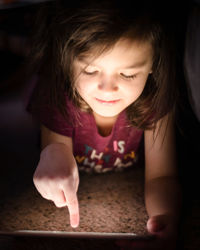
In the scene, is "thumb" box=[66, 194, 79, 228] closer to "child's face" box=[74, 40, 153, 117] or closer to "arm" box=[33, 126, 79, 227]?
"arm" box=[33, 126, 79, 227]

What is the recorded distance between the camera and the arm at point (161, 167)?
57cm

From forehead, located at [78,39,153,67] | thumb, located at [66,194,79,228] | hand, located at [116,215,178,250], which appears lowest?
hand, located at [116,215,178,250]

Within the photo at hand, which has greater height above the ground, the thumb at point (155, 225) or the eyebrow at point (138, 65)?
the eyebrow at point (138, 65)

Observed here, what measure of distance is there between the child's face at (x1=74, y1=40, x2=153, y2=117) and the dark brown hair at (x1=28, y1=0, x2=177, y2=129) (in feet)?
0.04

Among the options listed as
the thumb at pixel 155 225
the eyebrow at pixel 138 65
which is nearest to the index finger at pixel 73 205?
the thumb at pixel 155 225

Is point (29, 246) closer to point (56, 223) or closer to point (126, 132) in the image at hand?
point (56, 223)

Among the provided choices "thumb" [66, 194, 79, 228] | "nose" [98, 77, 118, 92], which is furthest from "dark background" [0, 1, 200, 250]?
"nose" [98, 77, 118, 92]

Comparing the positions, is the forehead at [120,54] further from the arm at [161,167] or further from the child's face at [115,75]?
the arm at [161,167]

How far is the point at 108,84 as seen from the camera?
1.54 feet

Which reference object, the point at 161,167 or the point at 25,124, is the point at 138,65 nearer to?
the point at 161,167

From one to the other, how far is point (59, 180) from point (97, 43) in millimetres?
233

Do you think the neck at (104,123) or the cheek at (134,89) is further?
the neck at (104,123)

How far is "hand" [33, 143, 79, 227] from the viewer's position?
480 millimetres

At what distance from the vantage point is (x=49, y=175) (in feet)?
1.59
